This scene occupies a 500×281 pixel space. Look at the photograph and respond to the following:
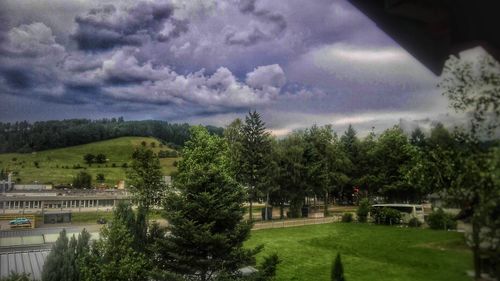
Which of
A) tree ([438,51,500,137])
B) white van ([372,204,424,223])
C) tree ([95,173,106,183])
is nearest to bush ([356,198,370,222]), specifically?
white van ([372,204,424,223])

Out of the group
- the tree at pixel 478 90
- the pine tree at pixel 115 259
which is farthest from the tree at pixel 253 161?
the tree at pixel 478 90

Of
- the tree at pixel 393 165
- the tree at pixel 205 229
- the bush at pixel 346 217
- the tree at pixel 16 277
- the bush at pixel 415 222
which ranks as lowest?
the tree at pixel 16 277

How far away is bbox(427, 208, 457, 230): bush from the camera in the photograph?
1.49m

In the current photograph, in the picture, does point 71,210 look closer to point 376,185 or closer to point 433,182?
point 376,185

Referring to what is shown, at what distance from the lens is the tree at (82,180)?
18.2 feet

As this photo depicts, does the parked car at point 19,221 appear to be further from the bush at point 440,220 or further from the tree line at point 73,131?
the bush at point 440,220

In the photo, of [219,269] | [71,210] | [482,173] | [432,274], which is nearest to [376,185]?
[432,274]

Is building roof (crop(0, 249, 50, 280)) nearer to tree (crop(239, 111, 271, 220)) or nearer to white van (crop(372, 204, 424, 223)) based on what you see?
tree (crop(239, 111, 271, 220))

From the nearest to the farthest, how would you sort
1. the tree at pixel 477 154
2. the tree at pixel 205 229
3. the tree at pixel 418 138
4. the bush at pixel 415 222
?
1. the tree at pixel 477 154
2. the tree at pixel 418 138
3. the bush at pixel 415 222
4. the tree at pixel 205 229

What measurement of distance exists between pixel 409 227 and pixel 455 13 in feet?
3.96

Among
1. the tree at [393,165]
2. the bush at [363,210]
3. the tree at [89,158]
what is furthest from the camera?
the tree at [89,158]

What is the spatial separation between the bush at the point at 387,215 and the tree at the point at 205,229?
9.55ft

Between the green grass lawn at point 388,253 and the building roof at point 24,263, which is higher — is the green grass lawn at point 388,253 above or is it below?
above

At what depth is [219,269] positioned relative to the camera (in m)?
5.04
